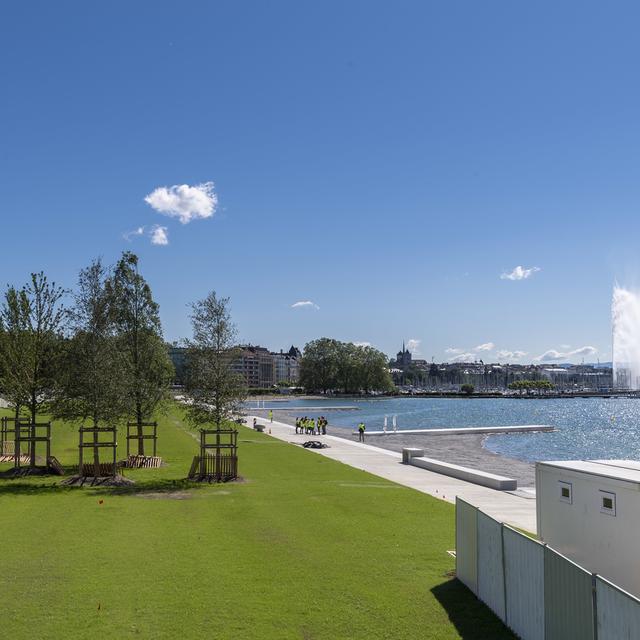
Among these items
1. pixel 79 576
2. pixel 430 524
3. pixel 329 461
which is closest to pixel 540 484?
pixel 430 524

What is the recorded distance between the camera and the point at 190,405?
2933cm

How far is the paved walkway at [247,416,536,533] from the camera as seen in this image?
70.1 ft

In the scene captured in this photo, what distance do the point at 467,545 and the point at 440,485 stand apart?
1572 centimetres

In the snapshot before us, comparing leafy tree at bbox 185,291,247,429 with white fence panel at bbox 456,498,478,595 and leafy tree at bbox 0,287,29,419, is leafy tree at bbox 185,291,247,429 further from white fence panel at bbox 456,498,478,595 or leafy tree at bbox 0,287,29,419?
white fence panel at bbox 456,498,478,595

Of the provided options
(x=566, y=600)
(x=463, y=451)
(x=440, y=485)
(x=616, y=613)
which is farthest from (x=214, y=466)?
(x=463, y=451)

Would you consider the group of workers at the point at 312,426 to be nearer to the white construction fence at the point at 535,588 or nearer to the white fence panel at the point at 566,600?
the white construction fence at the point at 535,588

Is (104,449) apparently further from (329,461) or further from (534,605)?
(534,605)

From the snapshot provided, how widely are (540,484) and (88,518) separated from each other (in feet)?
43.5

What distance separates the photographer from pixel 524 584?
33.1ft

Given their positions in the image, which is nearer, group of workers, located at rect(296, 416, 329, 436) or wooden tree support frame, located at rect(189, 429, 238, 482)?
wooden tree support frame, located at rect(189, 429, 238, 482)

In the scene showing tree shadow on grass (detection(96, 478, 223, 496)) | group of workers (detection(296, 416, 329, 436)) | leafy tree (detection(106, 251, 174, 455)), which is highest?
leafy tree (detection(106, 251, 174, 455))

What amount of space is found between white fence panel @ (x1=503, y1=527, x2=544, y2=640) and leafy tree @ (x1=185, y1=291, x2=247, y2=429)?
1954cm

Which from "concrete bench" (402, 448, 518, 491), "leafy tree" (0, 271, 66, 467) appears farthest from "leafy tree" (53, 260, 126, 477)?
"concrete bench" (402, 448, 518, 491)

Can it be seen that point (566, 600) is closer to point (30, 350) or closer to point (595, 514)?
point (595, 514)
